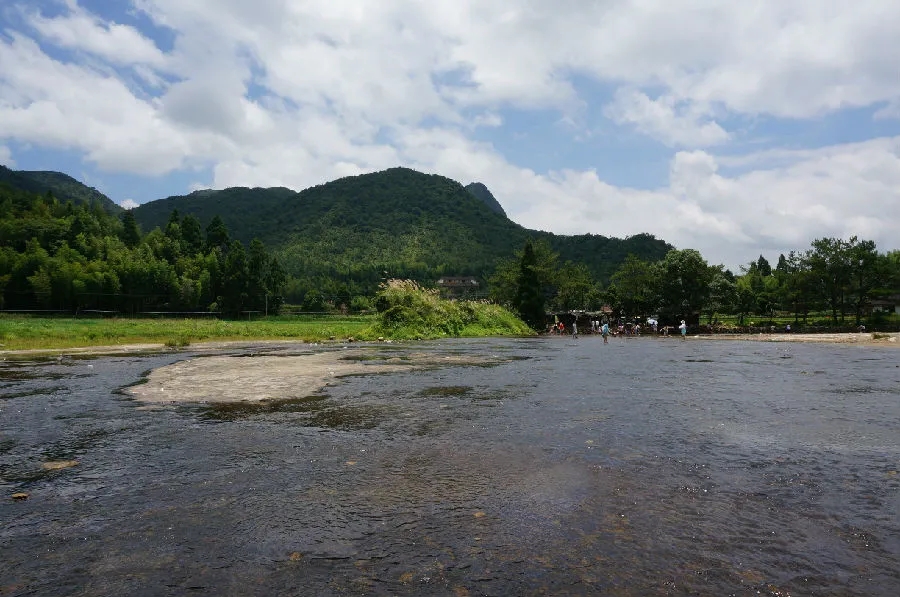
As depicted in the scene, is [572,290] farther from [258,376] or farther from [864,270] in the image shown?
[258,376]

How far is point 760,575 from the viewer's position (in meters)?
4.85

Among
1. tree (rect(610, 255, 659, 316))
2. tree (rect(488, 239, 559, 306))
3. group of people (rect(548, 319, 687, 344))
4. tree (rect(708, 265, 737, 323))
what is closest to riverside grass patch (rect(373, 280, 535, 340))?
group of people (rect(548, 319, 687, 344))

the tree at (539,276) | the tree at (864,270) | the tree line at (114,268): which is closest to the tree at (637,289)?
the tree at (539,276)

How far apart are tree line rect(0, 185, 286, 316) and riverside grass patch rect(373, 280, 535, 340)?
184ft

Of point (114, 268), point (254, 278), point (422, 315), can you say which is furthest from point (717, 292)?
point (114, 268)

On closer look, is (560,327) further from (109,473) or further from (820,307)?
(109,473)

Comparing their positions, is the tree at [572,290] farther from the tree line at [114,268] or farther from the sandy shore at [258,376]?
the sandy shore at [258,376]

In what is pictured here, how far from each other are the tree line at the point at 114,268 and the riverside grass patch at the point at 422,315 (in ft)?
184

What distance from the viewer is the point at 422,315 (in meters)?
58.7

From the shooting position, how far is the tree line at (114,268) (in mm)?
83625

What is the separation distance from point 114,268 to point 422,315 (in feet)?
215


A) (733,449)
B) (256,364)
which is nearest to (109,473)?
(733,449)

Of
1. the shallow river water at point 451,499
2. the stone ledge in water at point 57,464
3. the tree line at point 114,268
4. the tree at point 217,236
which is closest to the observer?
the shallow river water at point 451,499

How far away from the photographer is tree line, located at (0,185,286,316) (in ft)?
274
